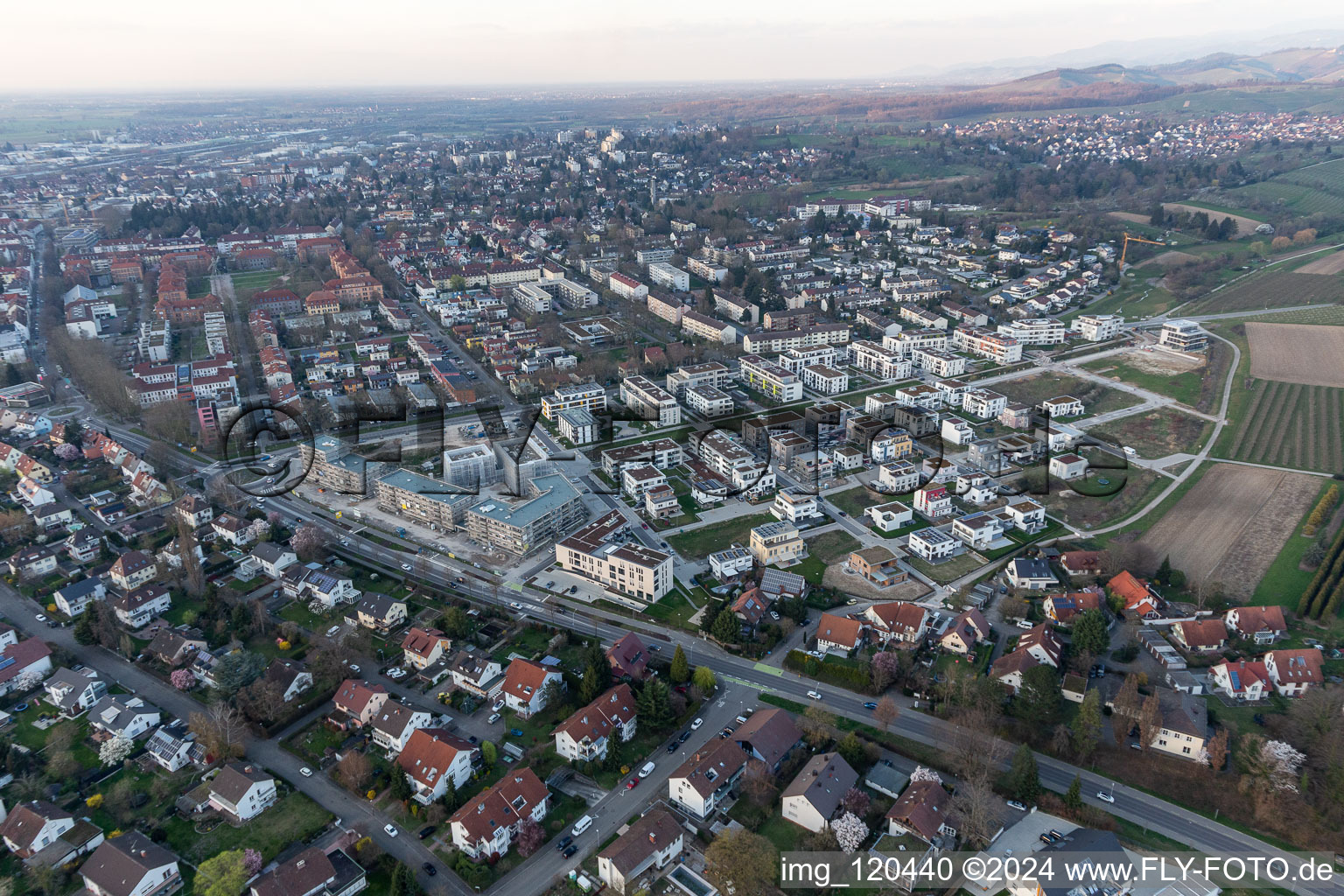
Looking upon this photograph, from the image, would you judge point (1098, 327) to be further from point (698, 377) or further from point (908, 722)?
point (908, 722)

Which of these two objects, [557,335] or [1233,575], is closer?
[1233,575]

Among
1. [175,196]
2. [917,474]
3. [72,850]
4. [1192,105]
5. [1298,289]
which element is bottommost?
[72,850]

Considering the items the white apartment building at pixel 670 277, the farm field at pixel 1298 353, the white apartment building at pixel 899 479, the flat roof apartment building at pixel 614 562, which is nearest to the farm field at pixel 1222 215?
the farm field at pixel 1298 353

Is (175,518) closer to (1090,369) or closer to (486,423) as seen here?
(486,423)

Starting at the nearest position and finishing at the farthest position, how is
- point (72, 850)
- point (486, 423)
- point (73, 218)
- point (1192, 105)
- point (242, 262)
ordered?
point (72, 850) → point (486, 423) → point (242, 262) → point (73, 218) → point (1192, 105)

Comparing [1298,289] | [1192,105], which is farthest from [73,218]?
[1192,105]

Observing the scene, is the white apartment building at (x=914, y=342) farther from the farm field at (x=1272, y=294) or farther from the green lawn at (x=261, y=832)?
the green lawn at (x=261, y=832)

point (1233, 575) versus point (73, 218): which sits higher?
point (73, 218)
